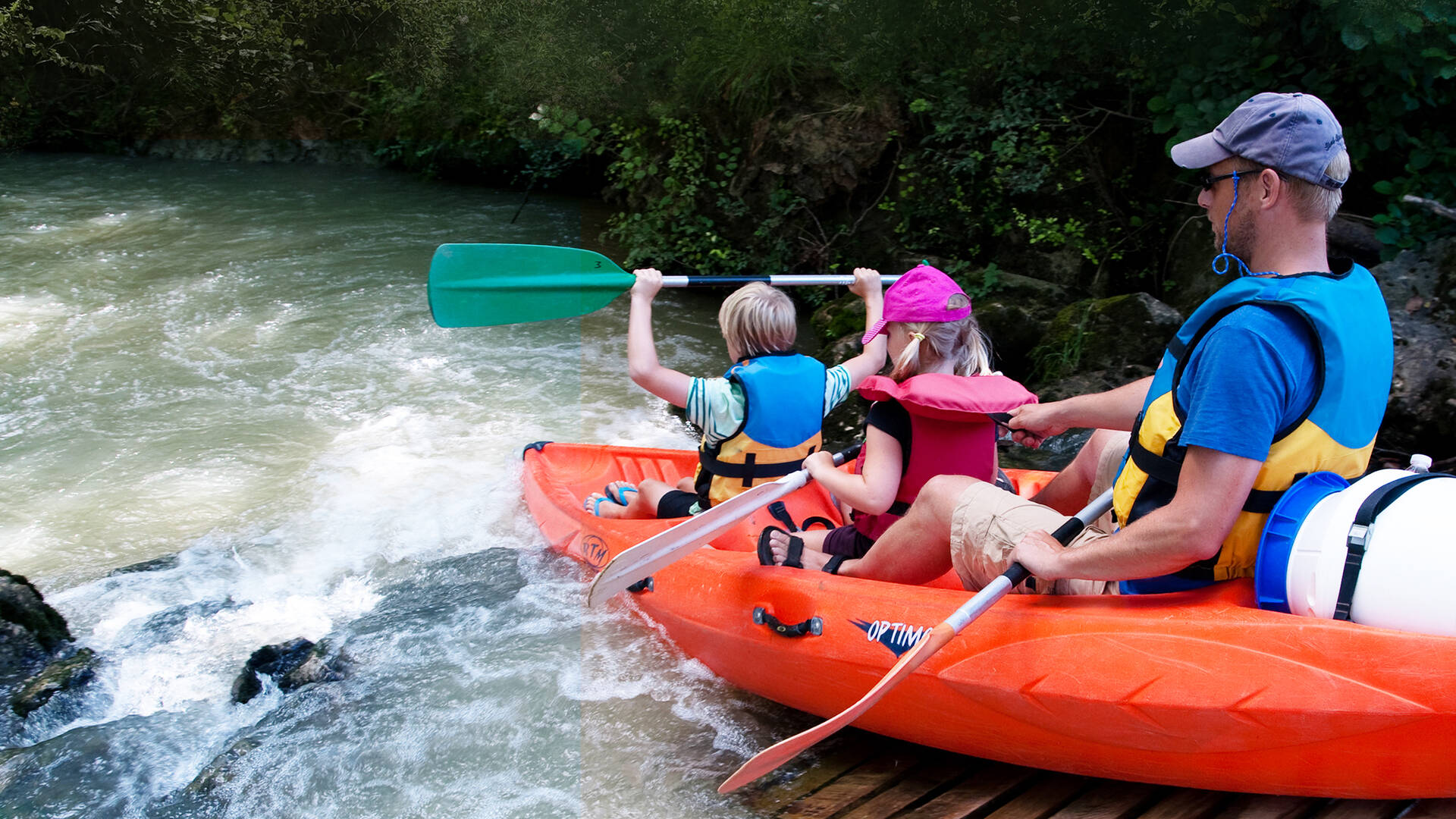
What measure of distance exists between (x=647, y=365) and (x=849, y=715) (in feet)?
4.12

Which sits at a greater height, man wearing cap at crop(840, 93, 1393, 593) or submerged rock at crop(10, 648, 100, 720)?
man wearing cap at crop(840, 93, 1393, 593)

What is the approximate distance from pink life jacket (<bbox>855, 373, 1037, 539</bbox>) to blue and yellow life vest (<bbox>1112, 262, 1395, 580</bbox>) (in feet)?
1.24

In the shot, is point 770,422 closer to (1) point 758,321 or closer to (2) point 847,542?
(1) point 758,321

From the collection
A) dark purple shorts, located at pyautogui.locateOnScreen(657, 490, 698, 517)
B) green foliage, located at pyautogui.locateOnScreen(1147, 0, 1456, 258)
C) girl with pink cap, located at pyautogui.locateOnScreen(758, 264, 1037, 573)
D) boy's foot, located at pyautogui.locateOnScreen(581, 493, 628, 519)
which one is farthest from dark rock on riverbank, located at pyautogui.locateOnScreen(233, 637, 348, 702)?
green foliage, located at pyautogui.locateOnScreen(1147, 0, 1456, 258)

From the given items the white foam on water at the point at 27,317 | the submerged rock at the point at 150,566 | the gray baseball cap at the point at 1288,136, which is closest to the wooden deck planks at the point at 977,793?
the gray baseball cap at the point at 1288,136

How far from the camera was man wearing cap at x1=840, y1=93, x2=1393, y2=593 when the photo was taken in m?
1.61

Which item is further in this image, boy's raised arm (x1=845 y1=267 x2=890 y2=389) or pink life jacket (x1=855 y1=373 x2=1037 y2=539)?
boy's raised arm (x1=845 y1=267 x2=890 y2=389)

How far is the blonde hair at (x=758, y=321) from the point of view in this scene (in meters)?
2.83

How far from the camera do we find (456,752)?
282 centimetres

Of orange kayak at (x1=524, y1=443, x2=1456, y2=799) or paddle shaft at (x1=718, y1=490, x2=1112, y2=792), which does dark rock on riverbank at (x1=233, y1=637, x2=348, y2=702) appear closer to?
orange kayak at (x1=524, y1=443, x2=1456, y2=799)

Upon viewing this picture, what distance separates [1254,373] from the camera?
159 centimetres

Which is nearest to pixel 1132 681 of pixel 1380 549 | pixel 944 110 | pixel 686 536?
pixel 1380 549

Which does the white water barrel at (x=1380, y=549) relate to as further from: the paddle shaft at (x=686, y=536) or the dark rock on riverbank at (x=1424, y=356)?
the dark rock on riverbank at (x=1424, y=356)

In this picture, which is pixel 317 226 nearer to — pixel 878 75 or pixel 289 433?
pixel 289 433
